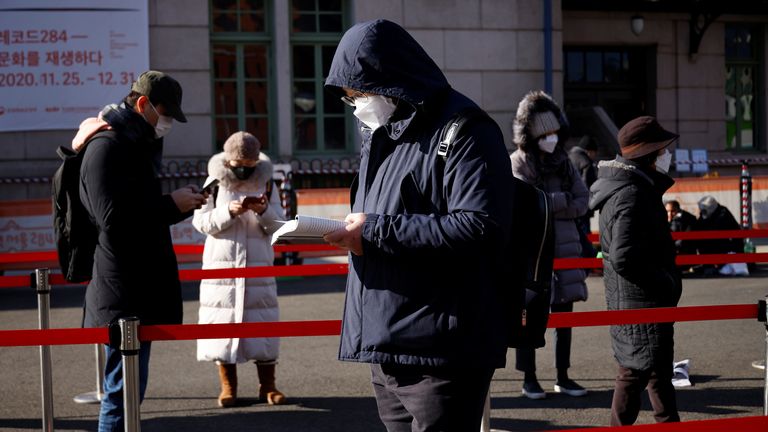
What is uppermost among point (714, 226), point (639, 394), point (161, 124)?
point (161, 124)

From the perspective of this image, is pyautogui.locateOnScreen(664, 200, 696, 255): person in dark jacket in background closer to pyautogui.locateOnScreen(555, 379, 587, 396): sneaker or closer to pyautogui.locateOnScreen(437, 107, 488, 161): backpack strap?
pyautogui.locateOnScreen(555, 379, 587, 396): sneaker

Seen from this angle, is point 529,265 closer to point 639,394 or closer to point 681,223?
point 639,394

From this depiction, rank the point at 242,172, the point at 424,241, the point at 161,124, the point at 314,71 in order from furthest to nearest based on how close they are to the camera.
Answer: the point at 314,71, the point at 242,172, the point at 161,124, the point at 424,241

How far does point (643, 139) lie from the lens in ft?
16.8

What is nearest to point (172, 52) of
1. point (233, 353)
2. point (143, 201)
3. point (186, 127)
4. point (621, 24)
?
point (186, 127)

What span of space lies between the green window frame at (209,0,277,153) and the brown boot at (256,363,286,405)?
11.0 metres

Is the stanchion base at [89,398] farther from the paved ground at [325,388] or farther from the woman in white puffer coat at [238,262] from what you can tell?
the woman in white puffer coat at [238,262]

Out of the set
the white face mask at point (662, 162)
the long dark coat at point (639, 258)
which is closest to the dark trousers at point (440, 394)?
the long dark coat at point (639, 258)

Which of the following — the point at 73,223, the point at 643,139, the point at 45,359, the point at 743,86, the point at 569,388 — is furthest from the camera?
the point at 743,86

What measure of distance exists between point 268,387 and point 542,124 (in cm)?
251

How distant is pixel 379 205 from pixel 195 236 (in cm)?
1161

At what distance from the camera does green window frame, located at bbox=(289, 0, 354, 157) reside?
17.7m

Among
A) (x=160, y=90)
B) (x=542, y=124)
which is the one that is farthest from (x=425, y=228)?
(x=542, y=124)

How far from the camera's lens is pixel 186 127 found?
16.9 metres
